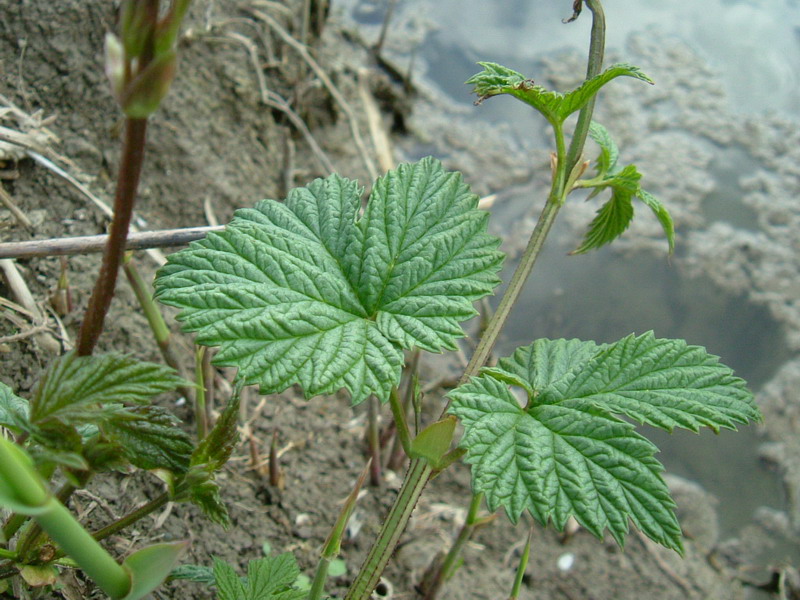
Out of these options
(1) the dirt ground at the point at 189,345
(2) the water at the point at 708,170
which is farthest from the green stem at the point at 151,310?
(2) the water at the point at 708,170

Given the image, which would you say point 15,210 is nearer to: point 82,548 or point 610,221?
point 82,548

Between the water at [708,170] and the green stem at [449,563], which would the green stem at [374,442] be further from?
the water at [708,170]

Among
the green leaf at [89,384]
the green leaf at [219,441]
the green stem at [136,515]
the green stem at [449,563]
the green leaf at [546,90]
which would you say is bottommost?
the green stem at [449,563]

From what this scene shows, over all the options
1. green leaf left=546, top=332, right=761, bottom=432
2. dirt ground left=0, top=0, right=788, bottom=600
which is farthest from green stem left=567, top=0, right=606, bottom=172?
dirt ground left=0, top=0, right=788, bottom=600

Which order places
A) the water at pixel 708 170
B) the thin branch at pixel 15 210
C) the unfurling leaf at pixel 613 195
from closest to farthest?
the unfurling leaf at pixel 613 195
the thin branch at pixel 15 210
the water at pixel 708 170

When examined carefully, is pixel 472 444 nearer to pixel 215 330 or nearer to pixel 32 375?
pixel 215 330

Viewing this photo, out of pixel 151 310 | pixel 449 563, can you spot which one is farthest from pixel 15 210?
pixel 449 563
